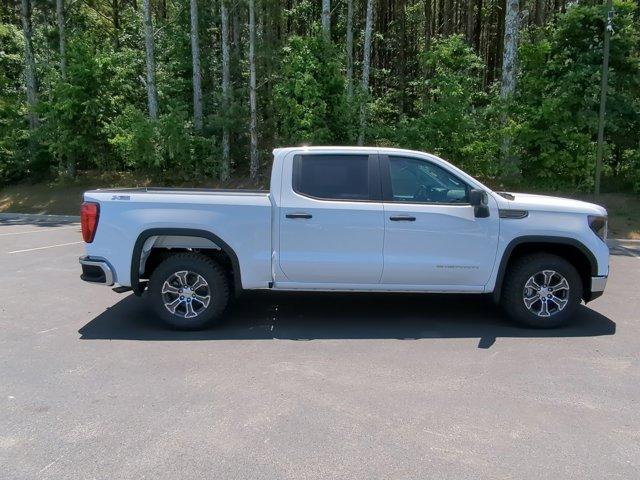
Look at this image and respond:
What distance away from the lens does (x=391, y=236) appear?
5.80 metres

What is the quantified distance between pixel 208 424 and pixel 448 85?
1422cm

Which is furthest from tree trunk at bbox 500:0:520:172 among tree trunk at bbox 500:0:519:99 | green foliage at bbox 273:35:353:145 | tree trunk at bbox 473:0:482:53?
tree trunk at bbox 473:0:482:53

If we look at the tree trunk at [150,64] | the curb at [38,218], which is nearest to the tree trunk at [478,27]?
the tree trunk at [150,64]

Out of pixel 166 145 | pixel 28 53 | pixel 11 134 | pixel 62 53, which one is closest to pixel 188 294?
pixel 166 145

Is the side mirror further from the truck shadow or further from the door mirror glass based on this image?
the truck shadow

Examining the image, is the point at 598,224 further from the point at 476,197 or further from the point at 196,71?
the point at 196,71

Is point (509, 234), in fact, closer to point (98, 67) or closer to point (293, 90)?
point (293, 90)

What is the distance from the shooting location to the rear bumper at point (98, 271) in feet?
19.2

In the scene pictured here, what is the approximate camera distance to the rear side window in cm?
591

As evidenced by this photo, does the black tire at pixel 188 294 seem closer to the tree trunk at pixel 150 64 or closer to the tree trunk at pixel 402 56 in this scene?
the tree trunk at pixel 150 64

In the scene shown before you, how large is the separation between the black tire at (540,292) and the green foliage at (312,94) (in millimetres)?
12750

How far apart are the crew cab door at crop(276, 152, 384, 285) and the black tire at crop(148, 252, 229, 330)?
2.47ft

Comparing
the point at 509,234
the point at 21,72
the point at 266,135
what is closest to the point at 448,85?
A: the point at 266,135

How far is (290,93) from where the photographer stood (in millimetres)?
18609
